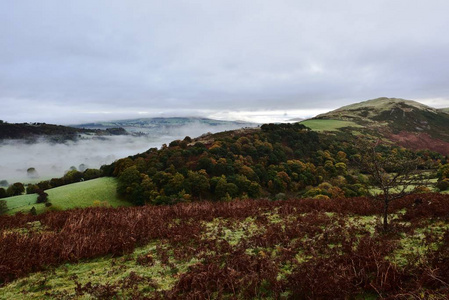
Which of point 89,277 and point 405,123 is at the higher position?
point 405,123

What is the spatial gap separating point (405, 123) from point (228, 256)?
200 metres

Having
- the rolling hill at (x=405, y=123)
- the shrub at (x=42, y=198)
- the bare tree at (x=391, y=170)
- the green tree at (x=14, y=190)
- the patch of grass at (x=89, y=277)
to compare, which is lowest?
the green tree at (x=14, y=190)

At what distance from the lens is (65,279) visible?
627 centimetres

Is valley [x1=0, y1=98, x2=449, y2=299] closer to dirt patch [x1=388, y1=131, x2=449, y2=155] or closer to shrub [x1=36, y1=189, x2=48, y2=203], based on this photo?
shrub [x1=36, y1=189, x2=48, y2=203]

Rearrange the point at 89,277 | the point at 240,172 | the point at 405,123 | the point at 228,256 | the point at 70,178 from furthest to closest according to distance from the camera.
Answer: the point at 405,123 < the point at 70,178 < the point at 240,172 < the point at 228,256 < the point at 89,277

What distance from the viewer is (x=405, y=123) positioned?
15862cm

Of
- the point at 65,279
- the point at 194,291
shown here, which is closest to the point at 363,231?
the point at 194,291

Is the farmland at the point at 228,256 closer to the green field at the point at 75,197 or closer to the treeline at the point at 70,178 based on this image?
the green field at the point at 75,197

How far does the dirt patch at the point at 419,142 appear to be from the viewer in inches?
4370

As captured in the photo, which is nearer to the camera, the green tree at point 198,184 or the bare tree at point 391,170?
the bare tree at point 391,170

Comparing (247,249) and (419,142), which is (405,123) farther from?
(247,249)

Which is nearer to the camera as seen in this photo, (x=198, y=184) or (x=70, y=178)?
(x=198, y=184)

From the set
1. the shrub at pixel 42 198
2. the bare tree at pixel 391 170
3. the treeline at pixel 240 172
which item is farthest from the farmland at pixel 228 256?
the shrub at pixel 42 198

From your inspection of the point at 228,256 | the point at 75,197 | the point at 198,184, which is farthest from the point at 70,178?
the point at 228,256
